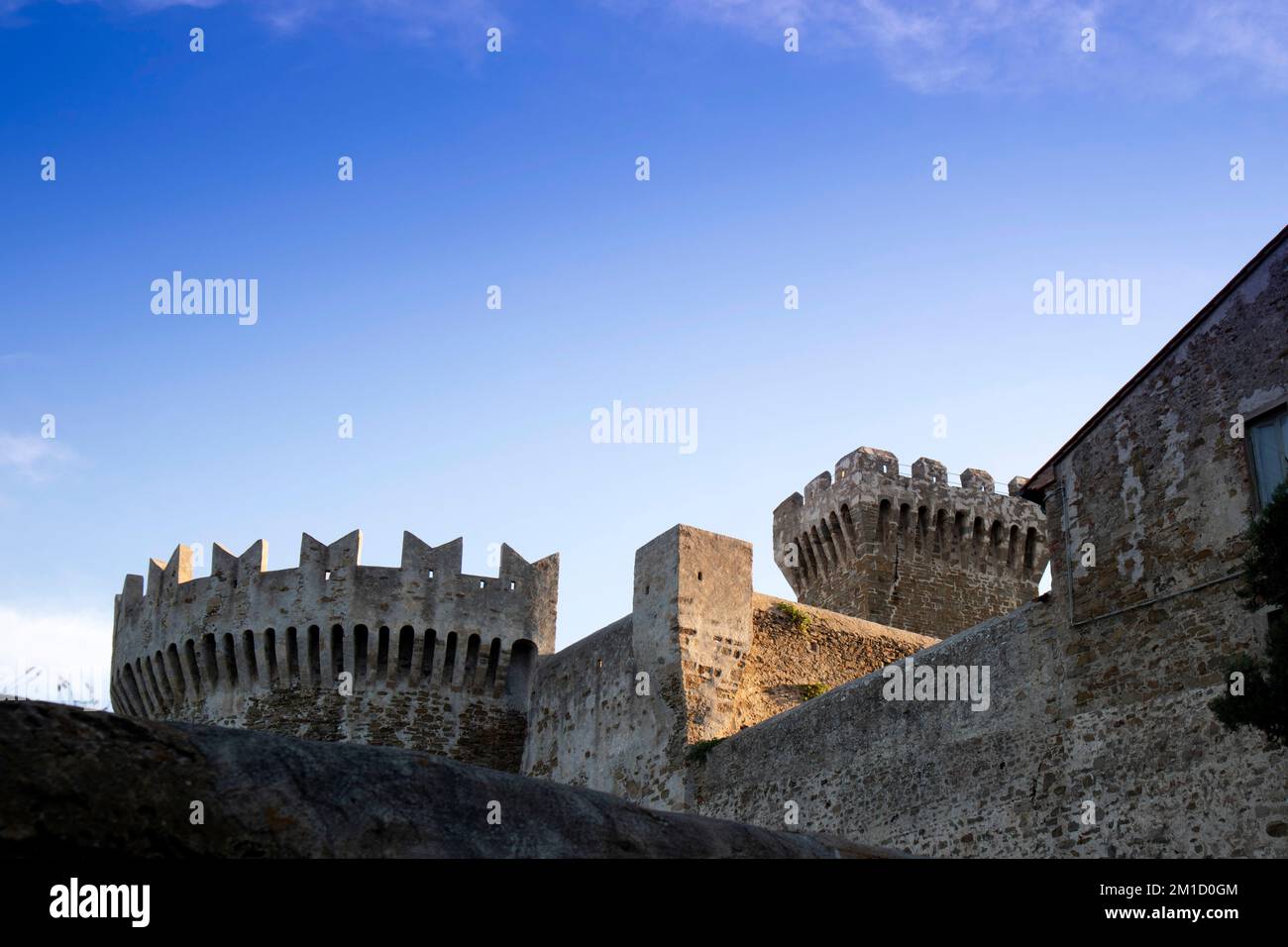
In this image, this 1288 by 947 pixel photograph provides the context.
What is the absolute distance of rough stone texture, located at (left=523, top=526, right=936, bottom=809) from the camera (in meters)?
19.2

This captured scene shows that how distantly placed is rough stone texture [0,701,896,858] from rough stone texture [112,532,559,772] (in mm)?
20094

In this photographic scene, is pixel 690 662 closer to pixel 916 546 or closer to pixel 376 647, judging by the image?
pixel 376 647

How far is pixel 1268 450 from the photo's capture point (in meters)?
11.7

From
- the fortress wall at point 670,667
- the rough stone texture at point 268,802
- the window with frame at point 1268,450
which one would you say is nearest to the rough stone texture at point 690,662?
the fortress wall at point 670,667

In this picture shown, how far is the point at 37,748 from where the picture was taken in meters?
3.92

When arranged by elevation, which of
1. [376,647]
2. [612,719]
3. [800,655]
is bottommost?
[612,719]

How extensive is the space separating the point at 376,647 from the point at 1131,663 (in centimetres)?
1571

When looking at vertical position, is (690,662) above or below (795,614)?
below

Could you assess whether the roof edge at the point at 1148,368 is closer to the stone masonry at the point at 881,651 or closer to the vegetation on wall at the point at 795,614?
the stone masonry at the point at 881,651

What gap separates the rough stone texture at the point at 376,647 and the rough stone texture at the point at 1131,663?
11.4m

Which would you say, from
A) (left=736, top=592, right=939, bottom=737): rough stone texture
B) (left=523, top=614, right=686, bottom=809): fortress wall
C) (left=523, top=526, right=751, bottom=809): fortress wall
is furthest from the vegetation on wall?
(left=523, top=614, right=686, bottom=809): fortress wall

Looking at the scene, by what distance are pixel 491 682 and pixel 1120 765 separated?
49.6 ft

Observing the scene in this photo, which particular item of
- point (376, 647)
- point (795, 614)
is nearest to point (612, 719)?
point (795, 614)

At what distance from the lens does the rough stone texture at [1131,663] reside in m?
11.4
